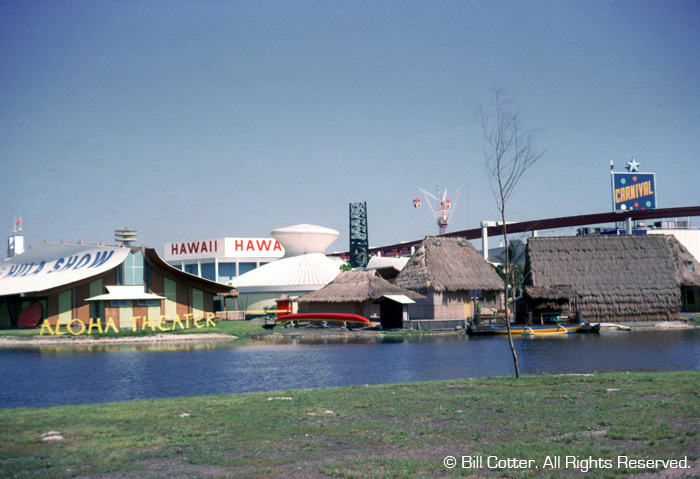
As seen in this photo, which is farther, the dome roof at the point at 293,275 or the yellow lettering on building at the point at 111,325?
the dome roof at the point at 293,275

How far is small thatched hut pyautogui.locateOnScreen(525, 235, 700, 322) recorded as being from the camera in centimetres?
5969

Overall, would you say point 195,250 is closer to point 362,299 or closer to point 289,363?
point 362,299

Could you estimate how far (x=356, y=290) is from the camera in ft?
199

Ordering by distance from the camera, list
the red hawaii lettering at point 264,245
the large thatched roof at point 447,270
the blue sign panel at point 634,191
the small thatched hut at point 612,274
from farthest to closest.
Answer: the red hawaii lettering at point 264,245 → the blue sign panel at point 634,191 → the small thatched hut at point 612,274 → the large thatched roof at point 447,270

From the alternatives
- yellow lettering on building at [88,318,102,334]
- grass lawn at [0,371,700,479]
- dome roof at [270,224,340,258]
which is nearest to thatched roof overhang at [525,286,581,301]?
yellow lettering on building at [88,318,102,334]

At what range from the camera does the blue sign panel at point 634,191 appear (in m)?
97.4

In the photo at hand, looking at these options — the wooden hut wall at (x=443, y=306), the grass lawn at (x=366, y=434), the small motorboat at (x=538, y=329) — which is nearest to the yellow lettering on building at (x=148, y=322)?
the wooden hut wall at (x=443, y=306)

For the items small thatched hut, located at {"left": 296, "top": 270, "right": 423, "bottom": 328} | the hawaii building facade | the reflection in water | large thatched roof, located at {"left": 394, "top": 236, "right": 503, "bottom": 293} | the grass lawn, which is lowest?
the reflection in water

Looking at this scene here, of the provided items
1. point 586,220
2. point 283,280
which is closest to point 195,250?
point 283,280

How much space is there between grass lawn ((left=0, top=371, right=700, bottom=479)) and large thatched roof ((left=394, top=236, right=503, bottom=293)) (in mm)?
40886

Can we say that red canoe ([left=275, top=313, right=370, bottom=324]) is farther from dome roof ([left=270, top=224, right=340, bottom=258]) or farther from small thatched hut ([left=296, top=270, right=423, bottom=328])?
dome roof ([left=270, top=224, right=340, bottom=258])

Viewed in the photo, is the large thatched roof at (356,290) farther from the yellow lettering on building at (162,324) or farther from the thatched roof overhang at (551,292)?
the yellow lettering on building at (162,324)

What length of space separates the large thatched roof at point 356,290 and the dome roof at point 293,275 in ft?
59.2

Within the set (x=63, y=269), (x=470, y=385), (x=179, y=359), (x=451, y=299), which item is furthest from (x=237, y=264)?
(x=470, y=385)
